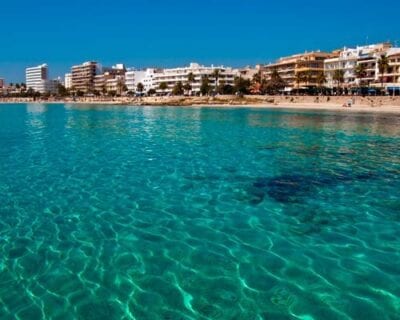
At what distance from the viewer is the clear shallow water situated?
7512mm

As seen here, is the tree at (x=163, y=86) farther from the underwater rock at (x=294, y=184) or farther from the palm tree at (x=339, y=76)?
the underwater rock at (x=294, y=184)

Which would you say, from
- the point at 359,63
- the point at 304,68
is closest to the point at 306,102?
the point at 359,63

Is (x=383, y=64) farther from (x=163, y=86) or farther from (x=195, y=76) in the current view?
(x=163, y=86)

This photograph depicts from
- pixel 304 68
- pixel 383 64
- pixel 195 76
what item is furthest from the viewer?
pixel 195 76

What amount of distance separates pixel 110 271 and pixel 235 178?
1018 centimetres

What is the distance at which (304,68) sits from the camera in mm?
142250

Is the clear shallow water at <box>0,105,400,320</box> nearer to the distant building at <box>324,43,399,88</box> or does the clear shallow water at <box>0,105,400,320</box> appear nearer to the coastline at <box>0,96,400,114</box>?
the coastline at <box>0,96,400,114</box>

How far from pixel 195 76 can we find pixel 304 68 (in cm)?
5630

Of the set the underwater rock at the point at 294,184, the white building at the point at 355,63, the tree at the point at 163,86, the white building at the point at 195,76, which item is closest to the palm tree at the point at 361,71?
the white building at the point at 355,63

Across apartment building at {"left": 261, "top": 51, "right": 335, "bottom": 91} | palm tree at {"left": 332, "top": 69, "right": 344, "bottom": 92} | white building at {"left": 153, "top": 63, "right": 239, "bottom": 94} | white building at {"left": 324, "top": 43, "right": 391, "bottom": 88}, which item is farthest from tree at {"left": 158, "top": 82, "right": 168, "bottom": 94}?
palm tree at {"left": 332, "top": 69, "right": 344, "bottom": 92}

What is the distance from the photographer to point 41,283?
821 centimetres

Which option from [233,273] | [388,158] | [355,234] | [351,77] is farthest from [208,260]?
[351,77]

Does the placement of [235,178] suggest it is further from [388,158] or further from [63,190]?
[388,158]

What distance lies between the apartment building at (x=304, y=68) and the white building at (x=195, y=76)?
32959 mm
